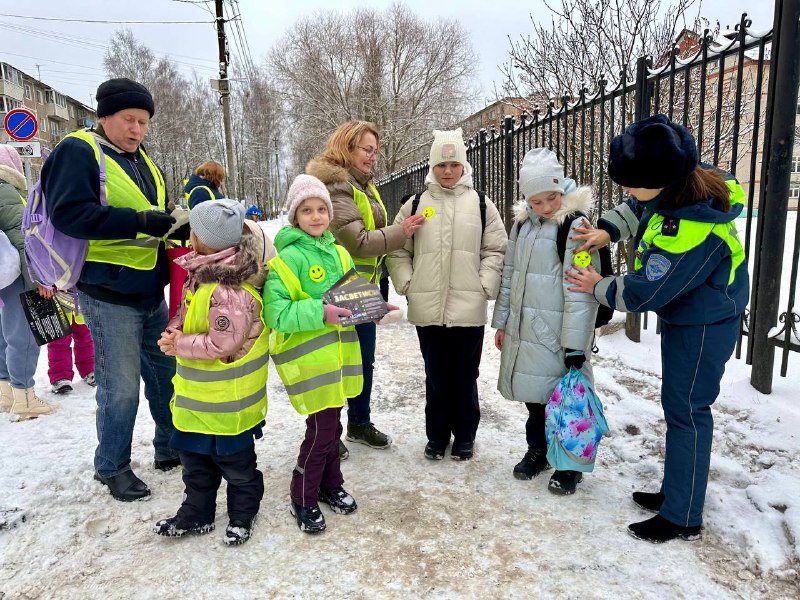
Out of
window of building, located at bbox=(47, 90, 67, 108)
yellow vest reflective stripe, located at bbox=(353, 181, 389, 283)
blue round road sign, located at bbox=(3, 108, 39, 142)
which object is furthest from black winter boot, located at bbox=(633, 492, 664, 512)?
window of building, located at bbox=(47, 90, 67, 108)

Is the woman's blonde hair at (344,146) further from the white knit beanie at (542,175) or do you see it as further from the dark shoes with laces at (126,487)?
the dark shoes with laces at (126,487)

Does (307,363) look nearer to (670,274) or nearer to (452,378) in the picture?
(452,378)

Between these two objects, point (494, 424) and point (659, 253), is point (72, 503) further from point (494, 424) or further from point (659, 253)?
point (659, 253)

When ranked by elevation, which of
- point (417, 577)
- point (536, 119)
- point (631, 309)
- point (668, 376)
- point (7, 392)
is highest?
point (536, 119)

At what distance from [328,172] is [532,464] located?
204 cm

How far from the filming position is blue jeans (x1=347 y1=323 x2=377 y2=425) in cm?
347

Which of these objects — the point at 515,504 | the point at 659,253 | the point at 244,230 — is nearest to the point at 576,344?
the point at 659,253

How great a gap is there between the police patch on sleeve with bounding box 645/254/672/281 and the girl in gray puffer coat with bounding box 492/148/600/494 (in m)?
0.46

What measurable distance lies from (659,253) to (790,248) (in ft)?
18.6

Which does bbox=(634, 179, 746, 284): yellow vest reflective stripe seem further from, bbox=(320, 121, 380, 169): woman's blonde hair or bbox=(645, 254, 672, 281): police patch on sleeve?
bbox=(320, 121, 380, 169): woman's blonde hair

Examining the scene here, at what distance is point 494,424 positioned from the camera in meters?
3.80

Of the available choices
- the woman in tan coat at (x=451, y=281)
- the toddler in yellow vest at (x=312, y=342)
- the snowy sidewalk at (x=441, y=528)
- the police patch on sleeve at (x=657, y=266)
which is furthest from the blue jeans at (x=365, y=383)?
the police patch on sleeve at (x=657, y=266)

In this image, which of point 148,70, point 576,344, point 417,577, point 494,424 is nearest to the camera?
point 417,577

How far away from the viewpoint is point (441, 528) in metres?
2.58
